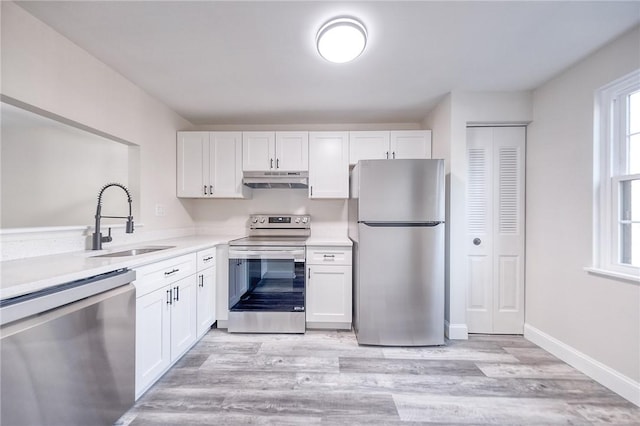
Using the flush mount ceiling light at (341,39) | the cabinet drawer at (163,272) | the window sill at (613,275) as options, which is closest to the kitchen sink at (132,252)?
the cabinet drawer at (163,272)

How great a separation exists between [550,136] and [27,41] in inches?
155

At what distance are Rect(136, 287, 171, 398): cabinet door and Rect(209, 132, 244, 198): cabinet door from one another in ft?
4.73

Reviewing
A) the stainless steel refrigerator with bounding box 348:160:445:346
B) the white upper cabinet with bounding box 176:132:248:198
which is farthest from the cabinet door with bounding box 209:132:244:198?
the stainless steel refrigerator with bounding box 348:160:445:346

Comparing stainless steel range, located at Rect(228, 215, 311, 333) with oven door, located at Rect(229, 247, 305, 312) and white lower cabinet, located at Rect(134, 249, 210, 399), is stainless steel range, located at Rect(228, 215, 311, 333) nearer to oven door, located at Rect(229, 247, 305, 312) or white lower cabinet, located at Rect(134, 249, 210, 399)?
oven door, located at Rect(229, 247, 305, 312)

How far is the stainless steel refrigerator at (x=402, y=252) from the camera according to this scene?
2.20m

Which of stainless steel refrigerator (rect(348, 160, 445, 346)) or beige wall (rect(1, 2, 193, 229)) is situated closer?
beige wall (rect(1, 2, 193, 229))

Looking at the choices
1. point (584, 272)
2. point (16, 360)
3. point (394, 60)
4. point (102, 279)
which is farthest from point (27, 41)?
point (584, 272)

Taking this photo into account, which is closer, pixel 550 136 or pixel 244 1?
pixel 244 1

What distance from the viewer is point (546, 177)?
2189mm

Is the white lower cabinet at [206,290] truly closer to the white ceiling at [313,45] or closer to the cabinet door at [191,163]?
the cabinet door at [191,163]

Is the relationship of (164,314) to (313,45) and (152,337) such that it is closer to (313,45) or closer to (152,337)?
(152,337)

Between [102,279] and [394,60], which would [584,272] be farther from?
[102,279]

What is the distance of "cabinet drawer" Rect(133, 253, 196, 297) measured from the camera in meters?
1.52

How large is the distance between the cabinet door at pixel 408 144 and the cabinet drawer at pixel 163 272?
94.0 inches
